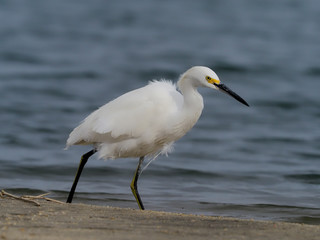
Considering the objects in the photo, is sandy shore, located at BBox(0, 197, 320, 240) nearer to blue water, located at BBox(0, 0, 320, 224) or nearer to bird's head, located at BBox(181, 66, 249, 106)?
bird's head, located at BBox(181, 66, 249, 106)

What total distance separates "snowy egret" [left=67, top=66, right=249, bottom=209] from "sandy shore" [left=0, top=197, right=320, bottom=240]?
3.73 ft

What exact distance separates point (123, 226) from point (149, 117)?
6.28 feet

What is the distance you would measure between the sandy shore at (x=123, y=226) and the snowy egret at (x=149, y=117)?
1137 mm

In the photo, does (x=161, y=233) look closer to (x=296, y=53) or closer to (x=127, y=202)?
(x=127, y=202)

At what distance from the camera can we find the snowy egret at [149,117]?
22.0ft

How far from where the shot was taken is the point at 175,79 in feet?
55.5

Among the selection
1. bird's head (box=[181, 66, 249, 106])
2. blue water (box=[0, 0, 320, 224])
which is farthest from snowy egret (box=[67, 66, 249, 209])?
blue water (box=[0, 0, 320, 224])

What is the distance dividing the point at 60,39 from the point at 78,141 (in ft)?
50.0

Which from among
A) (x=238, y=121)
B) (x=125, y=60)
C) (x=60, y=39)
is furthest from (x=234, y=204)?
(x=60, y=39)

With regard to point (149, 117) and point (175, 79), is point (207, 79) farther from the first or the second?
point (175, 79)

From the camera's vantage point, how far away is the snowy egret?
672 cm

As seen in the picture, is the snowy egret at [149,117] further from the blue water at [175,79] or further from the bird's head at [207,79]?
the blue water at [175,79]

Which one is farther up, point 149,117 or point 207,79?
point 207,79

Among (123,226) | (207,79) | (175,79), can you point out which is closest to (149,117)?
(207,79)
